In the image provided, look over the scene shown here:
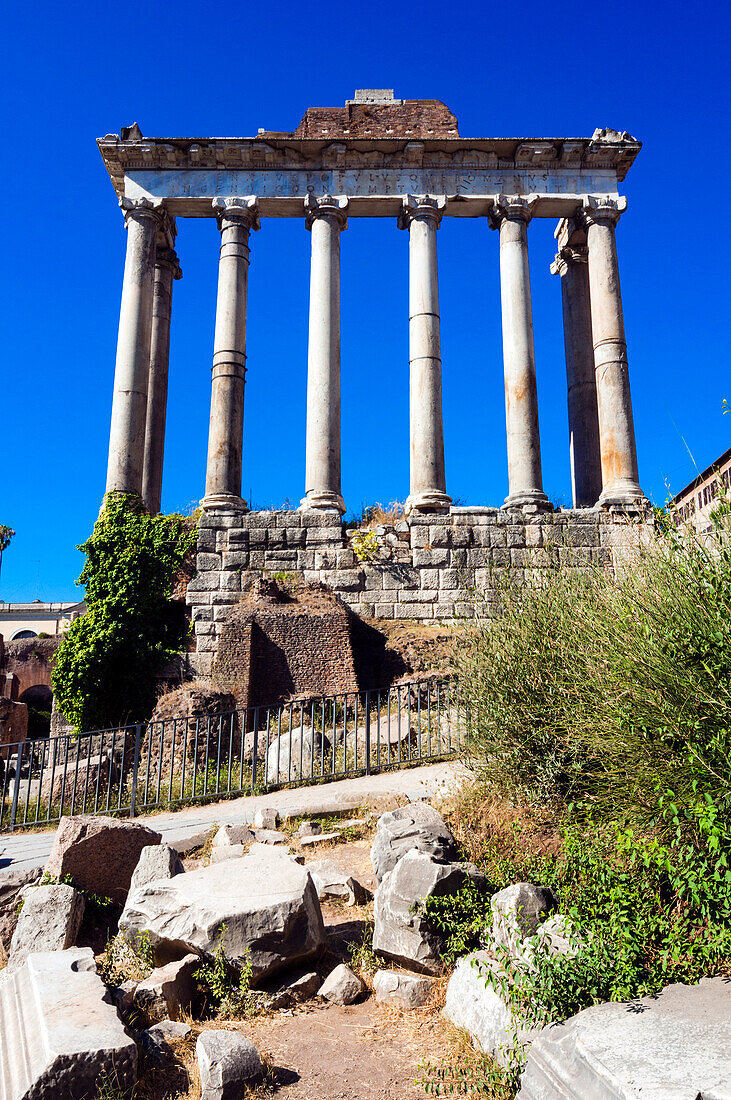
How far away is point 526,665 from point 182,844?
14.3ft

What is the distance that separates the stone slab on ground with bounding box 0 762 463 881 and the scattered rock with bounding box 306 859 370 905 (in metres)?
2.12

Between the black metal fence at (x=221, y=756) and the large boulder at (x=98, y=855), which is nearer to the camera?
the large boulder at (x=98, y=855)

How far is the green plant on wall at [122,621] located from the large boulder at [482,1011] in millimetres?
10471

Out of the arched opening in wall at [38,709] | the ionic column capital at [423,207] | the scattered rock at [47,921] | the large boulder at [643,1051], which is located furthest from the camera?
the arched opening in wall at [38,709]

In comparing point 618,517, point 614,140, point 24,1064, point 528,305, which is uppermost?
point 614,140

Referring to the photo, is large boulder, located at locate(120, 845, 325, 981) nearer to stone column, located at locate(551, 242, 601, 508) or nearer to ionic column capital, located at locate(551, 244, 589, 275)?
stone column, located at locate(551, 242, 601, 508)

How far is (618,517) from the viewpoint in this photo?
16.2 meters

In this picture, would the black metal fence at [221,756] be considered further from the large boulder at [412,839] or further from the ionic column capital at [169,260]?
the ionic column capital at [169,260]

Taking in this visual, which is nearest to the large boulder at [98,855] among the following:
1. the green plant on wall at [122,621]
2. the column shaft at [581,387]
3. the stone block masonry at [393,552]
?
the green plant on wall at [122,621]

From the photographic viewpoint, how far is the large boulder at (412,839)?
6.41 m

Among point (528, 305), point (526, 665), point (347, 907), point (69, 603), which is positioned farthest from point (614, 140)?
point (69, 603)

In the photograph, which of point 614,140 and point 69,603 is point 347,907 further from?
point 69,603

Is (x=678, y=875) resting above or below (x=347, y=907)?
above

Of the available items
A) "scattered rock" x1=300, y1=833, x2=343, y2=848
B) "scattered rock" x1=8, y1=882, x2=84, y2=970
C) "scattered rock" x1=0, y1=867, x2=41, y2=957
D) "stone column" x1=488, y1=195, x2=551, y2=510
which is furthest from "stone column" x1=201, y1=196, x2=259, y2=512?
"scattered rock" x1=8, y1=882, x2=84, y2=970
